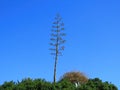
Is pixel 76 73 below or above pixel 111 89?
above

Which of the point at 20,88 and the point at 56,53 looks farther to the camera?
the point at 56,53

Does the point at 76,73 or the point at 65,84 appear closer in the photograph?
the point at 65,84

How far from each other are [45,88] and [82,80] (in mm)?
21061

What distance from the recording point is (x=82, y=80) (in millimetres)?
61938

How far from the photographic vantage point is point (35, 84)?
41.6 m

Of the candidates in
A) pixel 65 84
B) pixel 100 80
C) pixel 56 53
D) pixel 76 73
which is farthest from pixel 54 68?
pixel 65 84

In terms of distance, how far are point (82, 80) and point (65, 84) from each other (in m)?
17.9

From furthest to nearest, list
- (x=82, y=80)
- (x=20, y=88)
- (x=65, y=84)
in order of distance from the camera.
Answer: (x=82, y=80) → (x=65, y=84) → (x=20, y=88)

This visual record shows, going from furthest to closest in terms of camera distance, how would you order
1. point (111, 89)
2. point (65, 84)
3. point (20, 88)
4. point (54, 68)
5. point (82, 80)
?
point (54, 68)
point (82, 80)
point (111, 89)
point (65, 84)
point (20, 88)

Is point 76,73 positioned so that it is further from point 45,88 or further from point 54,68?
point 45,88

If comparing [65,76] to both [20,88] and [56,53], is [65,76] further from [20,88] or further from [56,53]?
[20,88]

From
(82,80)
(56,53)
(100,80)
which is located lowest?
(100,80)

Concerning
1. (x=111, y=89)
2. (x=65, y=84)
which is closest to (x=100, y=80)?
(x=111, y=89)

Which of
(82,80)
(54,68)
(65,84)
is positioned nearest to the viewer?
A: (65,84)
